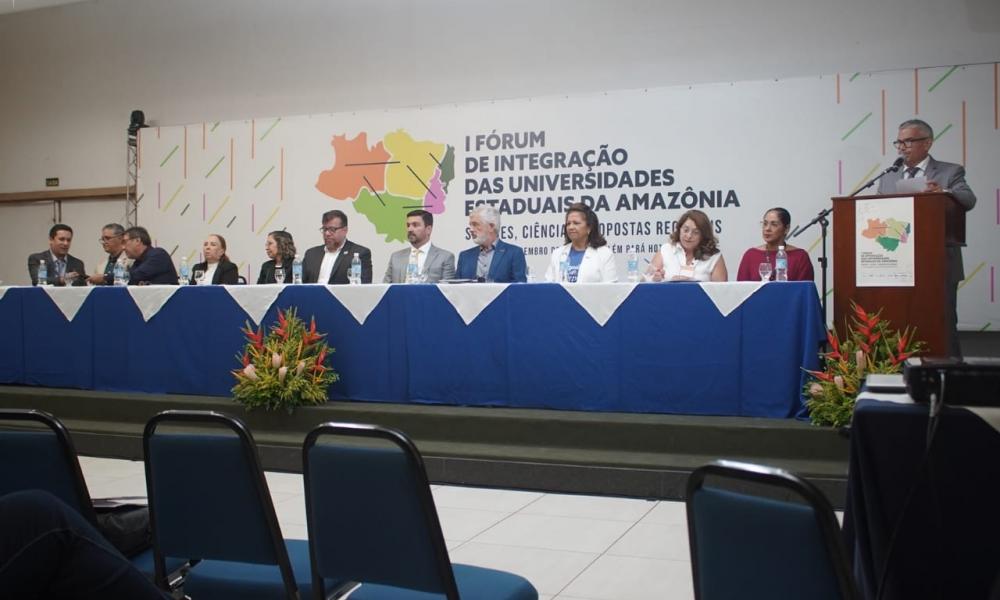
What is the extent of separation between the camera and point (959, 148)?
20.2 ft

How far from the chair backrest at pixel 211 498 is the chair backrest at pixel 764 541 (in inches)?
36.9

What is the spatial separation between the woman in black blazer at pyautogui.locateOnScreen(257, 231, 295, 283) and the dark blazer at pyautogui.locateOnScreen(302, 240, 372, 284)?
15 centimetres

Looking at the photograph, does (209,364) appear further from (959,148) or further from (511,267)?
(959,148)

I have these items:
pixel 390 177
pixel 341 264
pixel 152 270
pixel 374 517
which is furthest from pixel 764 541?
pixel 390 177

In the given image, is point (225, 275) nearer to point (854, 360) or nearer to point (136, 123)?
point (136, 123)

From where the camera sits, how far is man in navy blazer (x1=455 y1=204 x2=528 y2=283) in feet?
18.4

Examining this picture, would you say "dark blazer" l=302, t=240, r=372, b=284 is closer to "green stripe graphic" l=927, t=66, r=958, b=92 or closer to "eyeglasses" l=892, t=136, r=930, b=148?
"eyeglasses" l=892, t=136, r=930, b=148

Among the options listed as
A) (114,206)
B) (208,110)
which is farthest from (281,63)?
(114,206)

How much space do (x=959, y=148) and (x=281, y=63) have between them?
20.0ft

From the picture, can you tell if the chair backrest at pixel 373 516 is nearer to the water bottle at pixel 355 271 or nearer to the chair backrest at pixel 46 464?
the chair backrest at pixel 46 464

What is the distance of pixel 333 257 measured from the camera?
6.39 metres

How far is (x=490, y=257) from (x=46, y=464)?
3963 millimetres

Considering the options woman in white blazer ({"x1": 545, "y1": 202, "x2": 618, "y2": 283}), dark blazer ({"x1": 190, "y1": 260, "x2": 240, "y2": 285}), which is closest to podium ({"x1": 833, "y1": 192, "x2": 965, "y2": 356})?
woman in white blazer ({"x1": 545, "y1": 202, "x2": 618, "y2": 283})

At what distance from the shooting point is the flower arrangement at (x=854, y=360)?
3.78m
